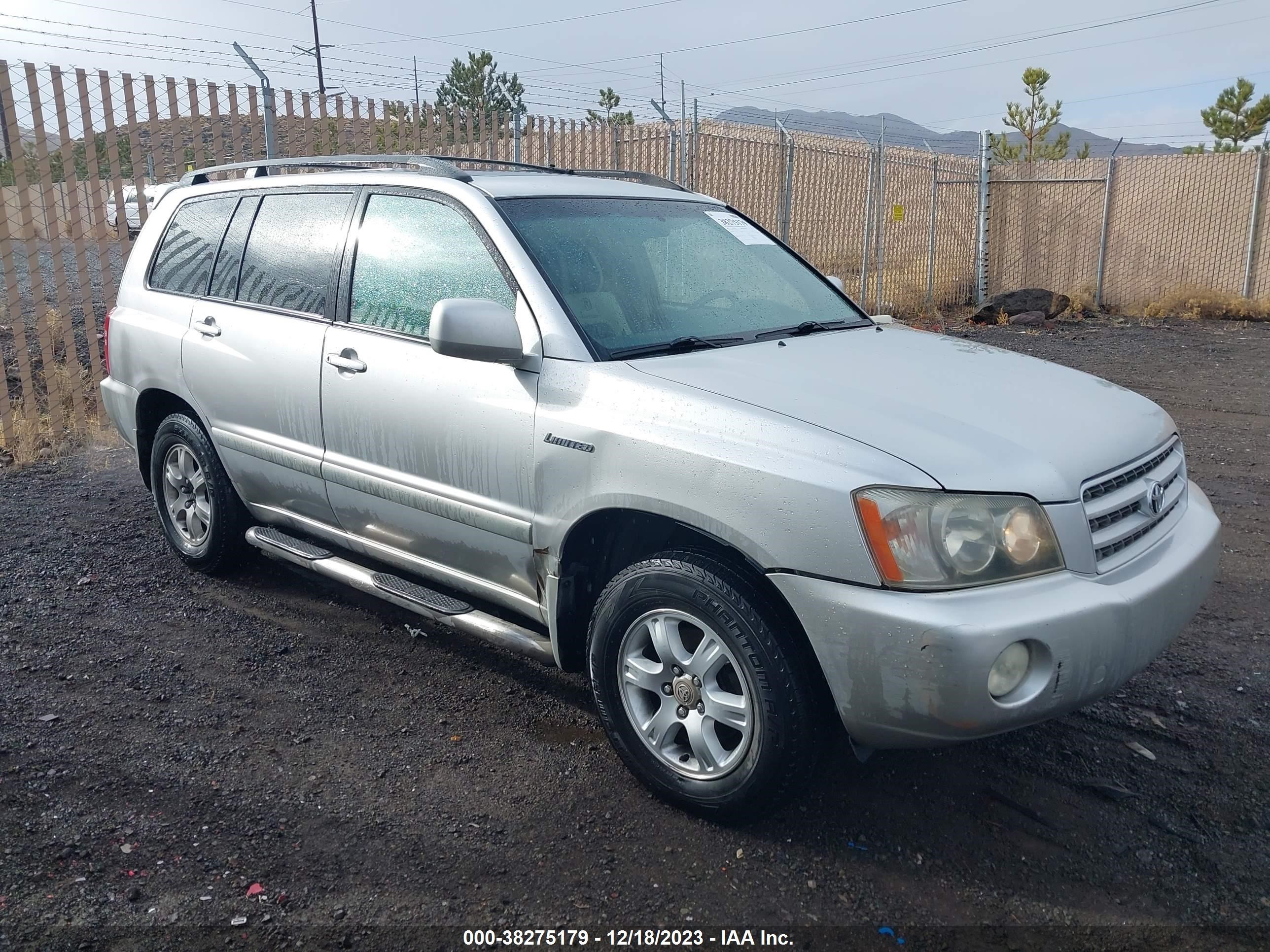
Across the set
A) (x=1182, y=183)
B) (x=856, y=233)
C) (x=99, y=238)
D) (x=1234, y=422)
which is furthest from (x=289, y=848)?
(x=1182, y=183)

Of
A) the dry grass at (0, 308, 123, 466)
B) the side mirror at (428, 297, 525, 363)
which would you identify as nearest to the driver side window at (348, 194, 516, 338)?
the side mirror at (428, 297, 525, 363)

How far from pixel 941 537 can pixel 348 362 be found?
2.33 metres

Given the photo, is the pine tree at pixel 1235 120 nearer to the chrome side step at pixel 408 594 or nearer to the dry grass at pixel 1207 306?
the dry grass at pixel 1207 306

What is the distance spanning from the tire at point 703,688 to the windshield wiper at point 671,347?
27.0 inches

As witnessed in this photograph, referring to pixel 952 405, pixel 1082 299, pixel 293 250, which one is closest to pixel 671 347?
pixel 952 405

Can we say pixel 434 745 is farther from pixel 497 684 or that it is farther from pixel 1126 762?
pixel 1126 762

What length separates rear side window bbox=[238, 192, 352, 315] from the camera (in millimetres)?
4125

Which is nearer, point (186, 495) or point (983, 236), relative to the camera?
point (186, 495)

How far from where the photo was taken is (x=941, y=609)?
98.0 inches

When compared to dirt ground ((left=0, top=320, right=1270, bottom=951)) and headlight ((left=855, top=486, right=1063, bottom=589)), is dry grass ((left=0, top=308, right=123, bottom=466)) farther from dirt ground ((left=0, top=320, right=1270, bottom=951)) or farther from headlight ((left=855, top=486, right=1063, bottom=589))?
headlight ((left=855, top=486, right=1063, bottom=589))

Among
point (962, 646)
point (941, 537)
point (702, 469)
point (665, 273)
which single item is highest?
point (665, 273)

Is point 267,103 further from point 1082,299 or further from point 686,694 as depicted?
point 1082,299

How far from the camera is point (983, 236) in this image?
17719mm

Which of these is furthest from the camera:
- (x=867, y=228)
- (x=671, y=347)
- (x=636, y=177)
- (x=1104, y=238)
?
(x=1104, y=238)
